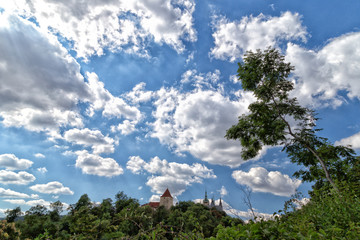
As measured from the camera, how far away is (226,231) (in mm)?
2355

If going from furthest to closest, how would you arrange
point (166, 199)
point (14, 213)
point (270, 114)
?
point (166, 199) → point (14, 213) → point (270, 114)

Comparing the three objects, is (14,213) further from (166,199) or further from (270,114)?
(270,114)

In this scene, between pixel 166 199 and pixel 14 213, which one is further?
pixel 166 199

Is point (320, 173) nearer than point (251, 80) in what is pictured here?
Yes

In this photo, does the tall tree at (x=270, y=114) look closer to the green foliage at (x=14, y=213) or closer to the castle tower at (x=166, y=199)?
the green foliage at (x=14, y=213)

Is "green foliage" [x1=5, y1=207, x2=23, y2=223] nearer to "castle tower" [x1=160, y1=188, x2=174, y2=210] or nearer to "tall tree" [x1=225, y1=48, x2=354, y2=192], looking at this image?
"castle tower" [x1=160, y1=188, x2=174, y2=210]

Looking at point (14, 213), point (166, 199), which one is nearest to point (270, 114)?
point (14, 213)

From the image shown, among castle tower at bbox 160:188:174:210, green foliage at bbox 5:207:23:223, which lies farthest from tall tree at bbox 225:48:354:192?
castle tower at bbox 160:188:174:210

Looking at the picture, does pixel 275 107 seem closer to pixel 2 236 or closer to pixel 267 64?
pixel 267 64

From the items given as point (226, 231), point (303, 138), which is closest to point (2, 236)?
point (226, 231)

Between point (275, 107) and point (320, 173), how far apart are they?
5761 millimetres

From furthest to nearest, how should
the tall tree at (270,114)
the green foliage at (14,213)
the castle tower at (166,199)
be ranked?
1. the castle tower at (166,199)
2. the green foliage at (14,213)
3. the tall tree at (270,114)

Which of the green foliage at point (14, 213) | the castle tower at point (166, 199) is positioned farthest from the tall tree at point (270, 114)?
the castle tower at point (166, 199)

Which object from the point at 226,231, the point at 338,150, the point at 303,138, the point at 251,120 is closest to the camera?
the point at 226,231
